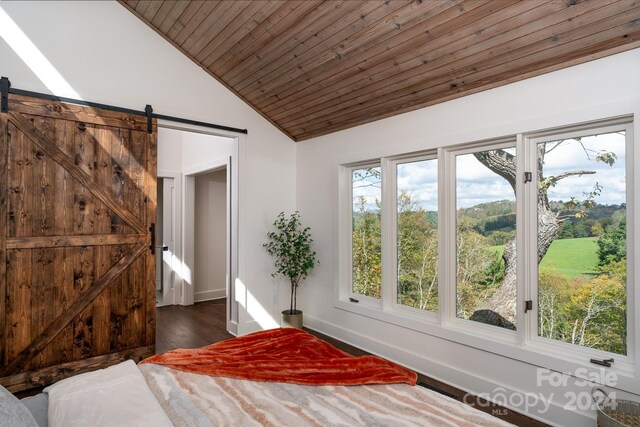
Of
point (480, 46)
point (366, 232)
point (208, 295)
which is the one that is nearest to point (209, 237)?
point (208, 295)

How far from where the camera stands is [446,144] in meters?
2.97

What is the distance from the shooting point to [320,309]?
4.24 meters

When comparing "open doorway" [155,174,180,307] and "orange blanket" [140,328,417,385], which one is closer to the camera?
"orange blanket" [140,328,417,385]

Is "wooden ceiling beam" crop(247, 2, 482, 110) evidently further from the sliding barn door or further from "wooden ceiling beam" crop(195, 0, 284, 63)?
the sliding barn door

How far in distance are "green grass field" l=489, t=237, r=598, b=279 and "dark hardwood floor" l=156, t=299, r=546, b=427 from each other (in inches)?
40.0

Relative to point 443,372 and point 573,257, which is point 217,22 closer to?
point 573,257

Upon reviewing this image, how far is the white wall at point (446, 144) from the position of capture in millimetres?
2203

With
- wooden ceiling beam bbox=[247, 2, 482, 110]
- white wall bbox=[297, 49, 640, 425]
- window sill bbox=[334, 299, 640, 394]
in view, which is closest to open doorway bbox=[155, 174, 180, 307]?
white wall bbox=[297, 49, 640, 425]

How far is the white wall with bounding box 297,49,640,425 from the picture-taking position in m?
2.20

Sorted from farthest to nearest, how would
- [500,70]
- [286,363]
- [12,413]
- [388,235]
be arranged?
[388,235], [500,70], [286,363], [12,413]

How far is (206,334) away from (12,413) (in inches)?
122

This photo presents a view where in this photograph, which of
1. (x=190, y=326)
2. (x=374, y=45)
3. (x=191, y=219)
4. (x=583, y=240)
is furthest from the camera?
(x=191, y=219)

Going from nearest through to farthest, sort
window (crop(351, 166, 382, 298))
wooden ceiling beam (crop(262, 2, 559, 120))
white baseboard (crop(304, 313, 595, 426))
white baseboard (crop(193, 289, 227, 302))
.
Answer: wooden ceiling beam (crop(262, 2, 559, 120)) < white baseboard (crop(304, 313, 595, 426)) < window (crop(351, 166, 382, 298)) < white baseboard (crop(193, 289, 227, 302))

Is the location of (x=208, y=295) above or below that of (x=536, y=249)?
below
